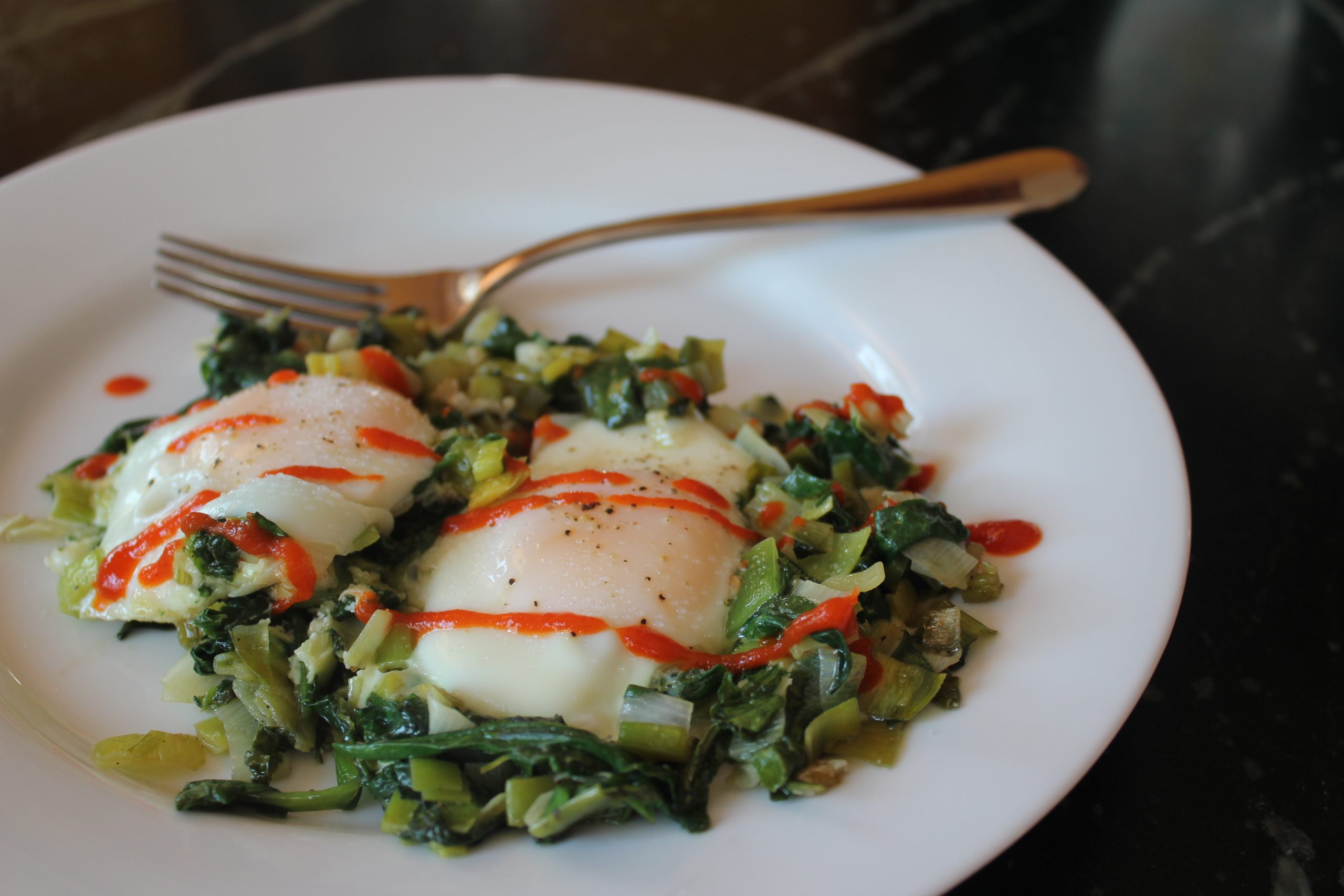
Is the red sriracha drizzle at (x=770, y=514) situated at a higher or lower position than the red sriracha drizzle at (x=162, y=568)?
higher

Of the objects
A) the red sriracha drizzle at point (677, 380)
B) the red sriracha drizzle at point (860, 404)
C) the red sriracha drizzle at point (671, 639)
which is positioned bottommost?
the red sriracha drizzle at point (671, 639)

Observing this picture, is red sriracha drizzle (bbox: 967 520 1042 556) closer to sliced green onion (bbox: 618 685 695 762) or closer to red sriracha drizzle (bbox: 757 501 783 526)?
red sriracha drizzle (bbox: 757 501 783 526)

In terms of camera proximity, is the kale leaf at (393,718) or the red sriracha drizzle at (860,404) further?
the red sriracha drizzle at (860,404)

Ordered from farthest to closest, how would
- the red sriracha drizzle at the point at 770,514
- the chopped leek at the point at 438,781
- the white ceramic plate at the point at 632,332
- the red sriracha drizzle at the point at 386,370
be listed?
1. the red sriracha drizzle at the point at 386,370
2. the red sriracha drizzle at the point at 770,514
3. the chopped leek at the point at 438,781
4. the white ceramic plate at the point at 632,332

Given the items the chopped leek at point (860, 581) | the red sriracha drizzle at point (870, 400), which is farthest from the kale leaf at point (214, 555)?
the red sriracha drizzle at point (870, 400)

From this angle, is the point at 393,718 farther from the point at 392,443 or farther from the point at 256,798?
the point at 392,443

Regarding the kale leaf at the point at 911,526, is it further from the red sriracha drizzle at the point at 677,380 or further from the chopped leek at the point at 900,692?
the red sriracha drizzle at the point at 677,380

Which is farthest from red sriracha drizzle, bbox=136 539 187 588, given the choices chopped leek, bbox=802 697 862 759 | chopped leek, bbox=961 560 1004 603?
chopped leek, bbox=961 560 1004 603

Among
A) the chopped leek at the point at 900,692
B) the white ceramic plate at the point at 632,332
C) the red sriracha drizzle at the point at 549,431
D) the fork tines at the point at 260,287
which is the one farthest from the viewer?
the fork tines at the point at 260,287

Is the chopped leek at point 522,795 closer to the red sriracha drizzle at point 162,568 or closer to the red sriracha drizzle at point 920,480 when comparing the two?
the red sriracha drizzle at point 162,568
